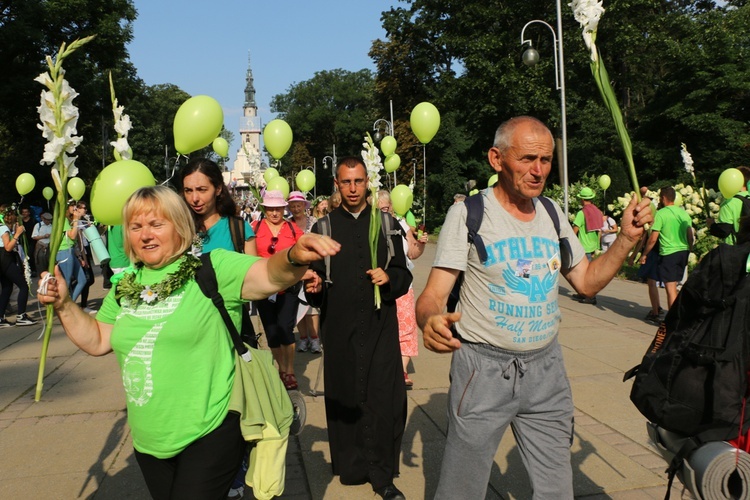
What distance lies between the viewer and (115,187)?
116 inches

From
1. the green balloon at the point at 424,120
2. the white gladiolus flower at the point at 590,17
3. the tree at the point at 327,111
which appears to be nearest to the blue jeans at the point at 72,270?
the green balloon at the point at 424,120

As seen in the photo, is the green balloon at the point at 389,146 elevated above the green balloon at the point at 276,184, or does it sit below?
above

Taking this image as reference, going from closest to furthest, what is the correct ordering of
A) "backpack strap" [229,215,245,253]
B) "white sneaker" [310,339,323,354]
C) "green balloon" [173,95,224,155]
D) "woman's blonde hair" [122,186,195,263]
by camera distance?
"woman's blonde hair" [122,186,195,263] < "green balloon" [173,95,224,155] < "backpack strap" [229,215,245,253] < "white sneaker" [310,339,323,354]

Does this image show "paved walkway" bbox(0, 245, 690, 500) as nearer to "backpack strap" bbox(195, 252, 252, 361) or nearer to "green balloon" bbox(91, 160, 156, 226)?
"backpack strap" bbox(195, 252, 252, 361)

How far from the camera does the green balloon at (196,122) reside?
364cm

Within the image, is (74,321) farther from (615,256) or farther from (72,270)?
(72,270)

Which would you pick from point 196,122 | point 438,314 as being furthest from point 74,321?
point 196,122

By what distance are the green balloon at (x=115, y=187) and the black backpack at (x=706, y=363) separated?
2444 millimetres

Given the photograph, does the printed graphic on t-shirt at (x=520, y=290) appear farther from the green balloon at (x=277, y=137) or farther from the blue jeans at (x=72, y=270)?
the blue jeans at (x=72, y=270)

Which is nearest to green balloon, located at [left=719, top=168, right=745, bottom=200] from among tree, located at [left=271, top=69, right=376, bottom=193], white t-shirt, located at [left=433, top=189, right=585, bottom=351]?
white t-shirt, located at [left=433, top=189, right=585, bottom=351]

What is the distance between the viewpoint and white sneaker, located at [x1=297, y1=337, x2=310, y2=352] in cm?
755

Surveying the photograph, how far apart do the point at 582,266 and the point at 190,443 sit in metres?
1.83

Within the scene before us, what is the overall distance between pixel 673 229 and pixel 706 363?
21.7 ft

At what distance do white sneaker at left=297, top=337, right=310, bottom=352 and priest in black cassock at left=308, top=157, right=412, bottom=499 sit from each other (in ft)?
12.1
